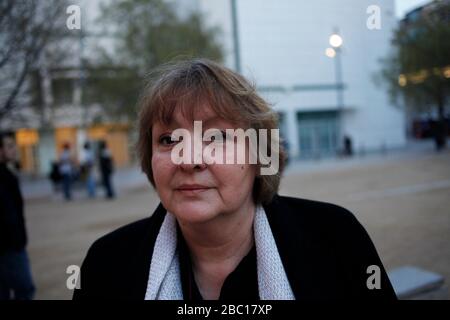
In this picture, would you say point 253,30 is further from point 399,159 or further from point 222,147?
point 399,159

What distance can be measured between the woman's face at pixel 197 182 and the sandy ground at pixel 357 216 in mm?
1546

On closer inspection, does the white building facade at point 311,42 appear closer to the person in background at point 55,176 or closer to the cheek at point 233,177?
the cheek at point 233,177

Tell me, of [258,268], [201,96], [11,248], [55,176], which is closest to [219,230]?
[258,268]

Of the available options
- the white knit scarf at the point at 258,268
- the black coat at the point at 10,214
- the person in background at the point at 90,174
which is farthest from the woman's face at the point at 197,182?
the person in background at the point at 90,174

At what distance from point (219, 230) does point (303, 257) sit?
271 mm

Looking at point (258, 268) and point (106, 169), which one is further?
point (106, 169)

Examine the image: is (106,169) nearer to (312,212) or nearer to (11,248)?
(11,248)

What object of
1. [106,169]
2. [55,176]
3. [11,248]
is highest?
[11,248]

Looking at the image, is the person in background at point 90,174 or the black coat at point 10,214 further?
the person in background at point 90,174

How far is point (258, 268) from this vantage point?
4.09 ft

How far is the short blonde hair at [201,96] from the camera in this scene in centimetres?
119

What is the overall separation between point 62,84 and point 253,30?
6793 millimetres

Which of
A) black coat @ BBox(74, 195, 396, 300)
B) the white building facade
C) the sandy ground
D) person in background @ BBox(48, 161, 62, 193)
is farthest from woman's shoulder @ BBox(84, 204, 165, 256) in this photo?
person in background @ BBox(48, 161, 62, 193)

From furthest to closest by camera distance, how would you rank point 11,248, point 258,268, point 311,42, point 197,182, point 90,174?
point 90,174 → point 11,248 → point 311,42 → point 258,268 → point 197,182
